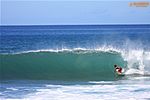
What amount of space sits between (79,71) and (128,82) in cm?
356

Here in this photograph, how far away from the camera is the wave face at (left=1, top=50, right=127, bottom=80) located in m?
11.4

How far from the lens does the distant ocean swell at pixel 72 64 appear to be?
11.4 meters

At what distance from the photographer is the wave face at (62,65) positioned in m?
11.4

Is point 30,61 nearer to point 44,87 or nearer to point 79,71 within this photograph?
point 79,71

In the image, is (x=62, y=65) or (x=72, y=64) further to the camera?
(x=72, y=64)

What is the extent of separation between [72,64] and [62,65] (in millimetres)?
697

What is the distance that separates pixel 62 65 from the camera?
523 inches

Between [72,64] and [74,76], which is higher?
[72,64]

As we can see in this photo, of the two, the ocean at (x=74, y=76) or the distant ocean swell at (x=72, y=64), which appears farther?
the distant ocean swell at (x=72, y=64)

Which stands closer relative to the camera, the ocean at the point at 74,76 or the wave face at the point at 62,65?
the ocean at the point at 74,76

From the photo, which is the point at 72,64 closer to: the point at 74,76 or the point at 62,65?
the point at 62,65

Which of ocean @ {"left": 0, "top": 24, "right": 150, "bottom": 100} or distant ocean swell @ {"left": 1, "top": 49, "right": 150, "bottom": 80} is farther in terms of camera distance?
distant ocean swell @ {"left": 1, "top": 49, "right": 150, "bottom": 80}

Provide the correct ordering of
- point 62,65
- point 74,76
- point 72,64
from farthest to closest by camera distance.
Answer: point 72,64, point 62,65, point 74,76

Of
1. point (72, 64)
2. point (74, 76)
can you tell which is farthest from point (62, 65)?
point (74, 76)
